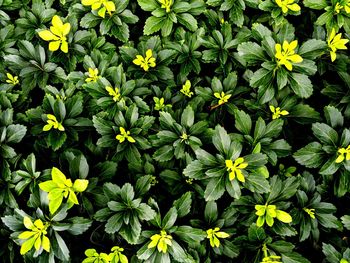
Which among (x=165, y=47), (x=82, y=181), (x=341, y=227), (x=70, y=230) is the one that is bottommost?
(x=341, y=227)

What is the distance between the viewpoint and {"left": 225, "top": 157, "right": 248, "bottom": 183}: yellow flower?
1.69m

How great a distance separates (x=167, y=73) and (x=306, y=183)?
986mm

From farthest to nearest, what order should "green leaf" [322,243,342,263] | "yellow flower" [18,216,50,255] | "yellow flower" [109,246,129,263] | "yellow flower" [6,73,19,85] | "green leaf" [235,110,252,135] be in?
"yellow flower" [6,73,19,85] → "green leaf" [235,110,252,135] → "green leaf" [322,243,342,263] → "yellow flower" [109,246,129,263] → "yellow flower" [18,216,50,255]

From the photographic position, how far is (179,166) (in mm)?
1943

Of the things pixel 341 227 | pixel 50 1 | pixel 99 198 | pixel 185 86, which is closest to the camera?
pixel 99 198

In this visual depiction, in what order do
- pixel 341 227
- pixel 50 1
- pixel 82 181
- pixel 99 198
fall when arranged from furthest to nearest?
pixel 50 1 → pixel 341 227 → pixel 99 198 → pixel 82 181

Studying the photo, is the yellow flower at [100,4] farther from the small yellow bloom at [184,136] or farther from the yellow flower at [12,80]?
the small yellow bloom at [184,136]

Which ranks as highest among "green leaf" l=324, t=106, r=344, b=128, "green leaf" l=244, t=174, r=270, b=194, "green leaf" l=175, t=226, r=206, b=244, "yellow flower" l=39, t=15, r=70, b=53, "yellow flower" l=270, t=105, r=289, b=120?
"yellow flower" l=39, t=15, r=70, b=53

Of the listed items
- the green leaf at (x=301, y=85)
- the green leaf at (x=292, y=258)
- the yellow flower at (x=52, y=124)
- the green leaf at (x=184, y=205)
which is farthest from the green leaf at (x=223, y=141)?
the yellow flower at (x=52, y=124)

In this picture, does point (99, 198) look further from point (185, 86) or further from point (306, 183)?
point (306, 183)

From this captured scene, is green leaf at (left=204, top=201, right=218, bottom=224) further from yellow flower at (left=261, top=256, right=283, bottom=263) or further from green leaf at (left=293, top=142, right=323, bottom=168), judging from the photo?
green leaf at (left=293, top=142, right=323, bottom=168)

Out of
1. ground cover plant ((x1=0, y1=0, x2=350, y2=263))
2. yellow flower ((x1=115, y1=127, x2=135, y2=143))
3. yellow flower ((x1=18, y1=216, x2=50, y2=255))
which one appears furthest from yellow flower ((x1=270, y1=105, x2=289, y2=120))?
yellow flower ((x1=18, y1=216, x2=50, y2=255))

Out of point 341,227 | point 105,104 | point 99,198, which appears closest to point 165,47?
point 105,104

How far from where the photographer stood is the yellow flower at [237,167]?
1690mm
